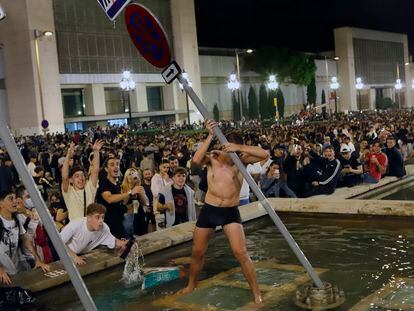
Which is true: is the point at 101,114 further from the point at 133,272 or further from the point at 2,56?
the point at 133,272

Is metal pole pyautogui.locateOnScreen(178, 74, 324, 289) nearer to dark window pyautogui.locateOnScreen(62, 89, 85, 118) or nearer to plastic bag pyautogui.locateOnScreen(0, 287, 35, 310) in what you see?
plastic bag pyautogui.locateOnScreen(0, 287, 35, 310)

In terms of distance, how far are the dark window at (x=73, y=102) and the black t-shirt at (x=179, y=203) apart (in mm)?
49097

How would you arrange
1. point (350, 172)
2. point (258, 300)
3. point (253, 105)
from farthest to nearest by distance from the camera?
point (253, 105) → point (350, 172) → point (258, 300)

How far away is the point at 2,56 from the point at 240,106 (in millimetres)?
28790

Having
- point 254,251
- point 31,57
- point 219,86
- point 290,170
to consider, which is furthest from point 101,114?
point 254,251

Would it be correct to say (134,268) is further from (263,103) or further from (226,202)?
(263,103)

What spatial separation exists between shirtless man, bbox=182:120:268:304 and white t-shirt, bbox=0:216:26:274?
6.81 ft

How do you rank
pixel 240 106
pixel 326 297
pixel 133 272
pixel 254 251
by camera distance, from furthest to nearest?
pixel 240 106, pixel 254 251, pixel 133 272, pixel 326 297

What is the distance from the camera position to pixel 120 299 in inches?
255

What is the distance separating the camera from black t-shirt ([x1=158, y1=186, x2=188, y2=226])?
915 cm

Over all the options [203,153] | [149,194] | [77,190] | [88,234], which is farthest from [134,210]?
[203,153]

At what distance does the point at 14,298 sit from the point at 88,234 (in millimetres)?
1503

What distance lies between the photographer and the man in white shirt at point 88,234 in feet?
23.2

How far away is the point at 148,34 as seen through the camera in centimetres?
516
